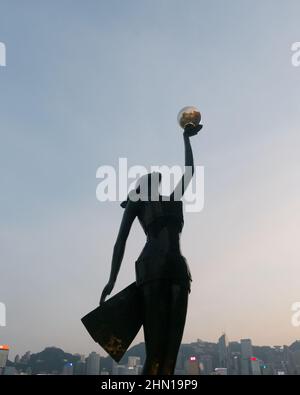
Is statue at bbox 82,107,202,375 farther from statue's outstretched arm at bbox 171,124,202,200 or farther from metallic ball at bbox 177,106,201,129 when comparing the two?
metallic ball at bbox 177,106,201,129

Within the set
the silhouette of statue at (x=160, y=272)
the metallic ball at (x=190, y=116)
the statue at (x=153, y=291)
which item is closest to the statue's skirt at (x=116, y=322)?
the statue at (x=153, y=291)

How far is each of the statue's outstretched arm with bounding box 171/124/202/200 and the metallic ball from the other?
0.21ft

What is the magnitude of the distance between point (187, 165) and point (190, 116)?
0.79m

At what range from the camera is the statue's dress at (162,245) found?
5246 mm

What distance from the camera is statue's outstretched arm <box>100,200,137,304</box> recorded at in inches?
229

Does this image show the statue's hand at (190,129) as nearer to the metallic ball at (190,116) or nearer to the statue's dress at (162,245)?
the metallic ball at (190,116)

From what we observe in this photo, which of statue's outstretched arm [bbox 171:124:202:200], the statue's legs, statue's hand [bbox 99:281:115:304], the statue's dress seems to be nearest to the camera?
the statue's legs

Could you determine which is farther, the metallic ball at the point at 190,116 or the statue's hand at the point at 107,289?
the metallic ball at the point at 190,116

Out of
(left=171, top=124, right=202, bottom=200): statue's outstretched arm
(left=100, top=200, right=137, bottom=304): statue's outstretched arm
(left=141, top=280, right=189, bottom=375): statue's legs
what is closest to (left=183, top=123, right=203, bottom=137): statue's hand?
(left=171, top=124, right=202, bottom=200): statue's outstretched arm

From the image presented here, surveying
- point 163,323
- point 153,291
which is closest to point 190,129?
point 153,291

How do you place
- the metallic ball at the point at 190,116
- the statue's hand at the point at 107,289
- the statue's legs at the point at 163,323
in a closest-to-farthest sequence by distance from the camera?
the statue's legs at the point at 163,323, the statue's hand at the point at 107,289, the metallic ball at the point at 190,116
